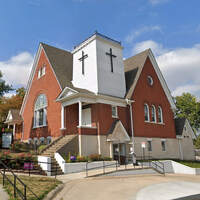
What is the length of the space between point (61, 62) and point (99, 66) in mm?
7298

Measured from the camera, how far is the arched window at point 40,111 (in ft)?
83.4

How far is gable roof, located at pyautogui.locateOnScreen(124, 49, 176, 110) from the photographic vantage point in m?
24.6

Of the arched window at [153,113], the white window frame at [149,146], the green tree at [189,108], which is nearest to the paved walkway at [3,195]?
the white window frame at [149,146]

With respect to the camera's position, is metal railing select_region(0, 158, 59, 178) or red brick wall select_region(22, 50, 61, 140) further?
red brick wall select_region(22, 50, 61, 140)

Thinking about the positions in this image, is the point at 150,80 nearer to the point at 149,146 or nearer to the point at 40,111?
the point at 149,146

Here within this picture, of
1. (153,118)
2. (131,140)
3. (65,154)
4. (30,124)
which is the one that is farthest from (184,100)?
(65,154)

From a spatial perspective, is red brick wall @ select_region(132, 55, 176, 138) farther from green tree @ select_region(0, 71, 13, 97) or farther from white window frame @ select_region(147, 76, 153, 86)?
green tree @ select_region(0, 71, 13, 97)

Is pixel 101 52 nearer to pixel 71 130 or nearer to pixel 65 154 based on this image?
pixel 71 130

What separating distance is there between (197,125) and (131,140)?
36.3m

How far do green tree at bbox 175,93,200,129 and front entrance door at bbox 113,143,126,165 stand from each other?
3442cm

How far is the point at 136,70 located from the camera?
26.1 meters

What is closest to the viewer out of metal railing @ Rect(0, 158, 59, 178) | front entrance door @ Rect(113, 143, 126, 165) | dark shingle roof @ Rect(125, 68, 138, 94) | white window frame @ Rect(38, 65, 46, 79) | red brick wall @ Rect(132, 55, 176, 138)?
metal railing @ Rect(0, 158, 59, 178)

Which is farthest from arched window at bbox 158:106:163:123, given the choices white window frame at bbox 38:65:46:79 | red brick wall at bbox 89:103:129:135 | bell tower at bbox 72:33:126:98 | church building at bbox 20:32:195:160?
white window frame at bbox 38:65:46:79

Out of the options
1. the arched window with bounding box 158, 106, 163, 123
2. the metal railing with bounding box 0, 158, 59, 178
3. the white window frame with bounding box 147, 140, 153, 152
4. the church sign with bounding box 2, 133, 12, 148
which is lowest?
the metal railing with bounding box 0, 158, 59, 178
